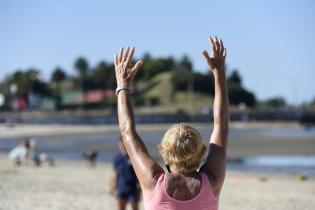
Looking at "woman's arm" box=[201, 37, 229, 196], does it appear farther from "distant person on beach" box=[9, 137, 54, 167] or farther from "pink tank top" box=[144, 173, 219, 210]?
"distant person on beach" box=[9, 137, 54, 167]

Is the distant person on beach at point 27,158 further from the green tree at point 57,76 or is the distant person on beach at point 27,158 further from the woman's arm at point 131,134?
the green tree at point 57,76

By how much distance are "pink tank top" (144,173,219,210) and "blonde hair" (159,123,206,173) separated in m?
0.08

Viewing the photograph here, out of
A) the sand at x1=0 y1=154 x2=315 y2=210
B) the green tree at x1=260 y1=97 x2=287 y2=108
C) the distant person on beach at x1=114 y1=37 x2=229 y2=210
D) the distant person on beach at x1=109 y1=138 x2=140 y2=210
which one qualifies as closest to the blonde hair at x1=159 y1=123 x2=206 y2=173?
the distant person on beach at x1=114 y1=37 x2=229 y2=210

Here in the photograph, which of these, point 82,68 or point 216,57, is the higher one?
point 82,68

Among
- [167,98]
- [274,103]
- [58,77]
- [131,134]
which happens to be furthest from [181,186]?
[274,103]

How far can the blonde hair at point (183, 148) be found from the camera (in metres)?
2.67

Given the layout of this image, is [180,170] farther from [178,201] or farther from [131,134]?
[131,134]

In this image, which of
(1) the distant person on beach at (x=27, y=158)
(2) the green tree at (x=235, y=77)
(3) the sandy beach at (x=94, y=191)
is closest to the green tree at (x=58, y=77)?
(2) the green tree at (x=235, y=77)

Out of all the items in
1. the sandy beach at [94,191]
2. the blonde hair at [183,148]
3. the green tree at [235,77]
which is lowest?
the sandy beach at [94,191]

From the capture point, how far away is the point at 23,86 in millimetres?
132125

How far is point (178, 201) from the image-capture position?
2631 mm

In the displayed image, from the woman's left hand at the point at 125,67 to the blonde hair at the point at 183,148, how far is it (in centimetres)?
42

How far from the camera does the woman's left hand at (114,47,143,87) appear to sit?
300 centimetres

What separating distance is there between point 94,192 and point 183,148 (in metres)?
11.7
